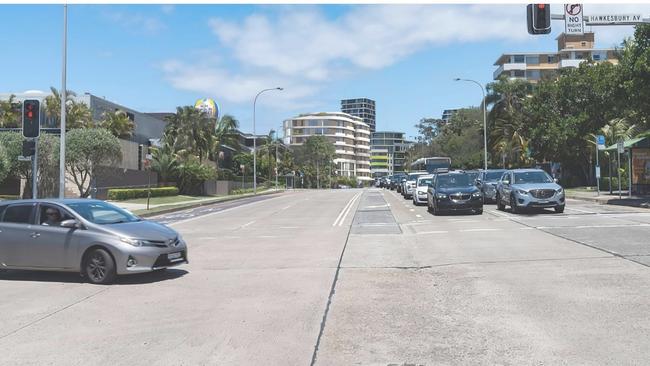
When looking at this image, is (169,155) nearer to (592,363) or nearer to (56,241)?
(56,241)

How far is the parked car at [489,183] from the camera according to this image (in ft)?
96.1

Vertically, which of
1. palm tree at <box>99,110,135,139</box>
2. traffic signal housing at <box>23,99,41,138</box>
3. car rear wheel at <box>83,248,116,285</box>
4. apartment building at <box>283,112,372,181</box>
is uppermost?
apartment building at <box>283,112,372,181</box>

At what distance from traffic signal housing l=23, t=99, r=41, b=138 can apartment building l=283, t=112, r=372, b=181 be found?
147289 mm

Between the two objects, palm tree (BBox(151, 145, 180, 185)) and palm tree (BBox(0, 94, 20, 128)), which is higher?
palm tree (BBox(0, 94, 20, 128))

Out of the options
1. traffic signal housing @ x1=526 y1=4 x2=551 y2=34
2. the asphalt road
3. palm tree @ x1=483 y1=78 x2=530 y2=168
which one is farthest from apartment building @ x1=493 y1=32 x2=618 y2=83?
the asphalt road

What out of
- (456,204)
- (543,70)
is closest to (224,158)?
(543,70)

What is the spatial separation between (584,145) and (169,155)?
3475 centimetres

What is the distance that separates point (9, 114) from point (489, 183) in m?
40.0

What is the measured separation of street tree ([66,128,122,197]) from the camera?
34781mm

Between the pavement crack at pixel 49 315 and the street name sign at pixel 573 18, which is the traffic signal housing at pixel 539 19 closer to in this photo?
the street name sign at pixel 573 18

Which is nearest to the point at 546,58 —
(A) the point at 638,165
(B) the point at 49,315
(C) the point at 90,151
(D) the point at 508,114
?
(D) the point at 508,114

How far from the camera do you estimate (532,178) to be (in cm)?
2308

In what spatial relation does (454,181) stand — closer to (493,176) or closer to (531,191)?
(531,191)

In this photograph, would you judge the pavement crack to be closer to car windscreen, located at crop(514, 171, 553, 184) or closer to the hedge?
car windscreen, located at crop(514, 171, 553, 184)
